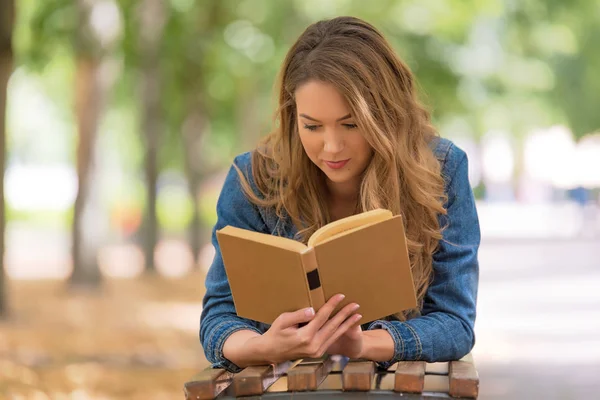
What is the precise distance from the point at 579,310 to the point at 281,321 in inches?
396

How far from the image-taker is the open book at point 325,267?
2.70m

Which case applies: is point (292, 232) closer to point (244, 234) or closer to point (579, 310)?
point (244, 234)

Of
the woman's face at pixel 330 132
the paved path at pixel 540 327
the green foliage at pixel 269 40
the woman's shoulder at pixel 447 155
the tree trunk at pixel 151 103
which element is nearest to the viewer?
the woman's face at pixel 330 132

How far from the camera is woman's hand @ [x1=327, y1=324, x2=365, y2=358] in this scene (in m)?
2.88

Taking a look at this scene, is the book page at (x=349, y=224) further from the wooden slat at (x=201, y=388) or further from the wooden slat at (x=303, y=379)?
the wooden slat at (x=201, y=388)

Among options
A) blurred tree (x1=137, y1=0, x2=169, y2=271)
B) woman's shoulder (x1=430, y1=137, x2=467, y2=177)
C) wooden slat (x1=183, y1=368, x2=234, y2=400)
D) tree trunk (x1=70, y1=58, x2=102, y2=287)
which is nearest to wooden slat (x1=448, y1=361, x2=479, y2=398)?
wooden slat (x1=183, y1=368, x2=234, y2=400)

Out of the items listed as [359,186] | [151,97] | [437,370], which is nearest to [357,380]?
[437,370]

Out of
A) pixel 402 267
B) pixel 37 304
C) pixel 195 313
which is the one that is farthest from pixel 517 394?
pixel 37 304

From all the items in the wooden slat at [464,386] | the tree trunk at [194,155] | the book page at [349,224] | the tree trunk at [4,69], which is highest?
the tree trunk at [194,155]

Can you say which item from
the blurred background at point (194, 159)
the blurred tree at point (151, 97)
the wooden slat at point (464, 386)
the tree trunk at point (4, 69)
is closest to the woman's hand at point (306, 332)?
the wooden slat at point (464, 386)

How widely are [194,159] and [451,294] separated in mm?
15453

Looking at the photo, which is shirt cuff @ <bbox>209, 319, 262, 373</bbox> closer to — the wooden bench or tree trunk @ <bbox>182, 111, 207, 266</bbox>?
the wooden bench

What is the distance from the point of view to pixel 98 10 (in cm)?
1314

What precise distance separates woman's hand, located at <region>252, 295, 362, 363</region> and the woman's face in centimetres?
58
